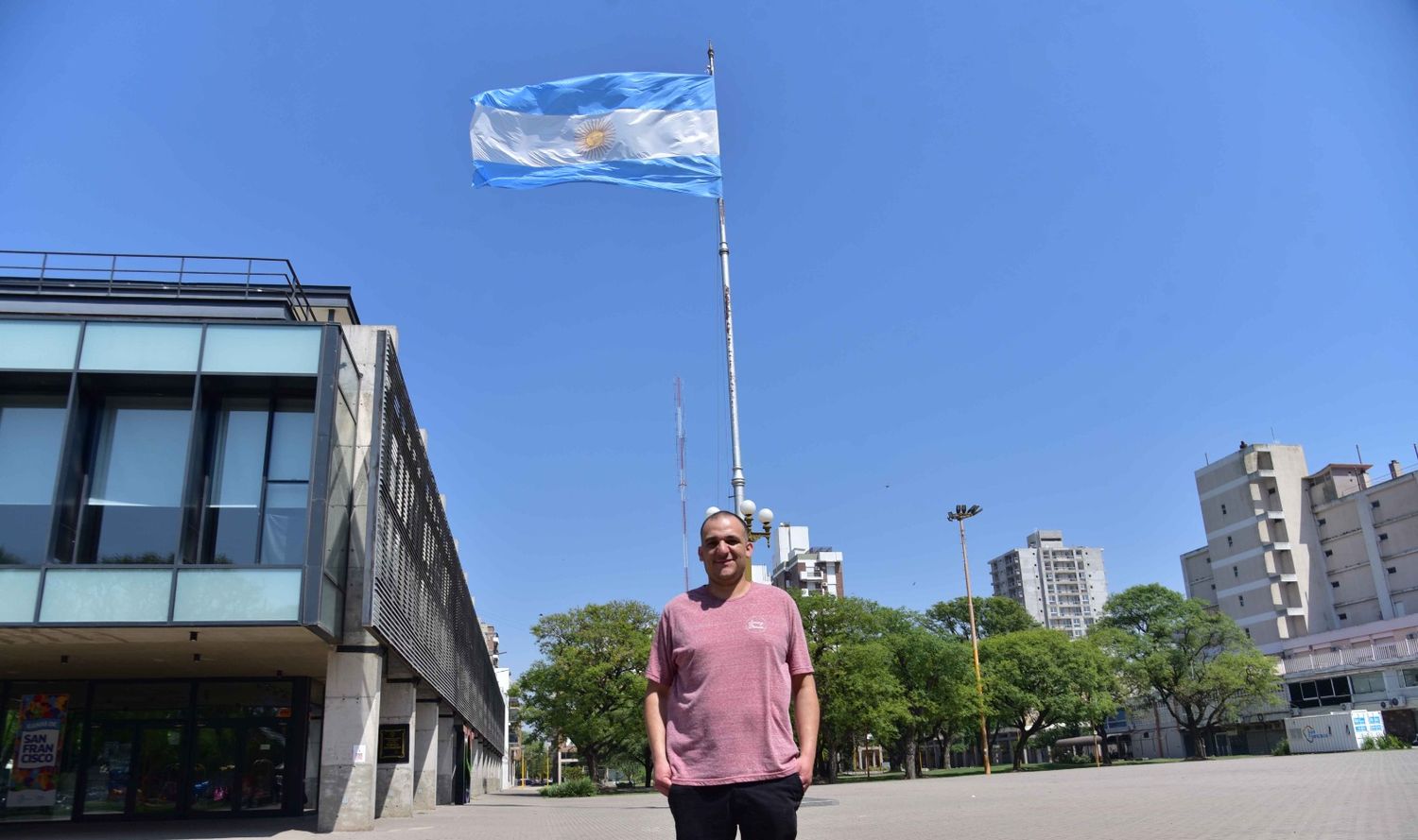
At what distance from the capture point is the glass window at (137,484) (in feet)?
53.6

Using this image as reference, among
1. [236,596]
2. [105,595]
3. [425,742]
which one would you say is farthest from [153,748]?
[425,742]

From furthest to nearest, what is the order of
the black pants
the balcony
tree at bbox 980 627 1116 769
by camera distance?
tree at bbox 980 627 1116 769
the balcony
the black pants

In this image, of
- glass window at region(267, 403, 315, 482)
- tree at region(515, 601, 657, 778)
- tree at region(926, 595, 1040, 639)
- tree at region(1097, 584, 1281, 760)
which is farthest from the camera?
tree at region(926, 595, 1040, 639)

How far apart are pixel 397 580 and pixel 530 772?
158449 millimetres

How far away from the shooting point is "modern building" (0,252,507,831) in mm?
15898

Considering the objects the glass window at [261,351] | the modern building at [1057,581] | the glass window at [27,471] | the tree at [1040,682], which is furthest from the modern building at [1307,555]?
the modern building at [1057,581]

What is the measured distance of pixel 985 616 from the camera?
87.6 metres

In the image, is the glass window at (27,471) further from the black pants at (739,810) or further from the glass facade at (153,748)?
the black pants at (739,810)

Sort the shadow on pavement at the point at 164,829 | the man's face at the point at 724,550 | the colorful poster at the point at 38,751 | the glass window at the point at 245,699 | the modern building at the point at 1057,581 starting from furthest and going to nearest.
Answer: the modern building at the point at 1057,581 < the glass window at the point at 245,699 < the colorful poster at the point at 38,751 < the shadow on pavement at the point at 164,829 < the man's face at the point at 724,550

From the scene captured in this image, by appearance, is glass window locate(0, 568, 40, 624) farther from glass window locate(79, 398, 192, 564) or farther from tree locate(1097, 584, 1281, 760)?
tree locate(1097, 584, 1281, 760)

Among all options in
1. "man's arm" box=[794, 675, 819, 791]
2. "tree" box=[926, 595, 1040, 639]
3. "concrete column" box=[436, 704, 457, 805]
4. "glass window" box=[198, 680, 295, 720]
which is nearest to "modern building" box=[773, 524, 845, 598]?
"tree" box=[926, 595, 1040, 639]

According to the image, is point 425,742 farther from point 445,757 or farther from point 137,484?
point 137,484

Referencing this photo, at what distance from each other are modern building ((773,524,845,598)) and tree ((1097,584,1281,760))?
5595cm

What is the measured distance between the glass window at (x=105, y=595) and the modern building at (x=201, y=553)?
32mm
